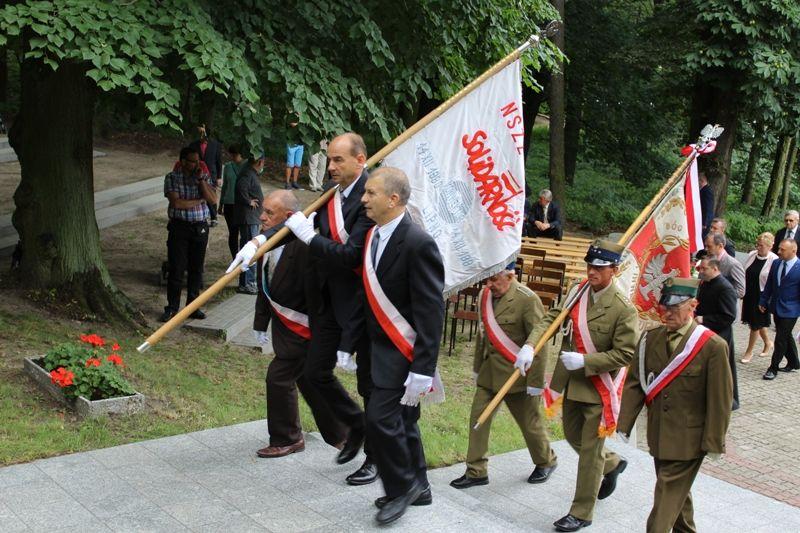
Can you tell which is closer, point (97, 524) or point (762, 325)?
point (97, 524)

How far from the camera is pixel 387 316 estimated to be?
5832 mm

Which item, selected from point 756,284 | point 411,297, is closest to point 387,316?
point 411,297

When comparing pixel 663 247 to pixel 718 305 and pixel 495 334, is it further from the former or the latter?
pixel 718 305

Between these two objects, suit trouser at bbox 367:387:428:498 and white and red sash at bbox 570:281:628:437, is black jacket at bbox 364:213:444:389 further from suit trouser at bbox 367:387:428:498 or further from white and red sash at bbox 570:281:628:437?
white and red sash at bbox 570:281:628:437

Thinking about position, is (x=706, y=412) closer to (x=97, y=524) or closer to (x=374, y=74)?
(x=97, y=524)

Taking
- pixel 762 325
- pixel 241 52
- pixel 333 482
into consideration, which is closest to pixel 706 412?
pixel 333 482

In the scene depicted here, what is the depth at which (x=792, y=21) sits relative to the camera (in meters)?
18.8

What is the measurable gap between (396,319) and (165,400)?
3.74 metres

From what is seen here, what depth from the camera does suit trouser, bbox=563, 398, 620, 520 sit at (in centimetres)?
671

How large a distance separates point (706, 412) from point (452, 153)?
265 cm

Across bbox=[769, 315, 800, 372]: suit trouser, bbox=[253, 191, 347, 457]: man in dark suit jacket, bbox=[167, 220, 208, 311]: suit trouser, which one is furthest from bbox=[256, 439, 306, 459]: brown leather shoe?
bbox=[769, 315, 800, 372]: suit trouser

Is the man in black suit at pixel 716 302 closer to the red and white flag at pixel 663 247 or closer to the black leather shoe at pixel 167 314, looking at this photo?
the red and white flag at pixel 663 247

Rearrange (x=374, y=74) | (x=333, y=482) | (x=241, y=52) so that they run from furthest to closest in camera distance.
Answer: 1. (x=374, y=74)
2. (x=241, y=52)
3. (x=333, y=482)

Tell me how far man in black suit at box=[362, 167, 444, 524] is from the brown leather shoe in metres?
1.37
